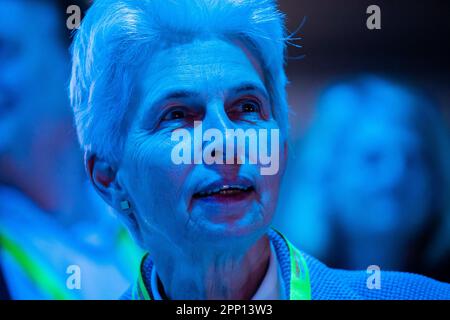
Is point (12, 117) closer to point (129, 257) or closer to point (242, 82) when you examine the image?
point (129, 257)

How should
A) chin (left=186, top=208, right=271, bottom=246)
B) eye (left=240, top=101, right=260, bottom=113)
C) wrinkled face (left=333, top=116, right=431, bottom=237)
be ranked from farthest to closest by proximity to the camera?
wrinkled face (left=333, top=116, right=431, bottom=237)
eye (left=240, top=101, right=260, bottom=113)
chin (left=186, top=208, right=271, bottom=246)

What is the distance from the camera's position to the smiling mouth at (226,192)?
131 cm

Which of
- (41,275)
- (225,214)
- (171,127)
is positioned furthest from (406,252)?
(41,275)

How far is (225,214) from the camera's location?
131 cm

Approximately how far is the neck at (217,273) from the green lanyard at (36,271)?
0.44 m

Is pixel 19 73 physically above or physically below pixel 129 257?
above

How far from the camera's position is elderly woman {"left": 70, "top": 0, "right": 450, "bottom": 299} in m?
1.33

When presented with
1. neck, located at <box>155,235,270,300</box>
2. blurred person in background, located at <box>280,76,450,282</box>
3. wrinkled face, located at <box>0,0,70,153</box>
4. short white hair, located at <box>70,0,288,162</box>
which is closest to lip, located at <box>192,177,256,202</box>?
neck, located at <box>155,235,270,300</box>

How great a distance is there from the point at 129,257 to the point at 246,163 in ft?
1.92

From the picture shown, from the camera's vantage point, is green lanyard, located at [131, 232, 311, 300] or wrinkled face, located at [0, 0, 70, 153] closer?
green lanyard, located at [131, 232, 311, 300]

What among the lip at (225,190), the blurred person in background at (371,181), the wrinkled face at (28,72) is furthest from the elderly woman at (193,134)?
the wrinkled face at (28,72)

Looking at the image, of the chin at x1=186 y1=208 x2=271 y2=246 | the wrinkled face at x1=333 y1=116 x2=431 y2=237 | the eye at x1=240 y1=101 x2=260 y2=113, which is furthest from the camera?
the wrinkled face at x1=333 y1=116 x2=431 y2=237

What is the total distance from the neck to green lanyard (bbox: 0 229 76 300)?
0.44m

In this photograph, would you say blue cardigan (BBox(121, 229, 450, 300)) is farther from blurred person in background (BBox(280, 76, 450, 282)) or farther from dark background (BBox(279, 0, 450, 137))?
dark background (BBox(279, 0, 450, 137))
